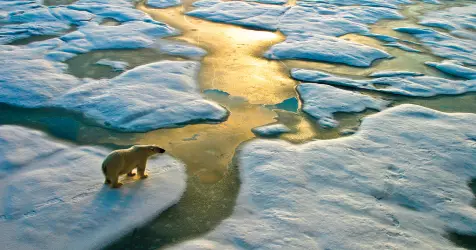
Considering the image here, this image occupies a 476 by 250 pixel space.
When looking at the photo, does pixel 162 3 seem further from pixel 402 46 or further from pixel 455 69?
pixel 455 69

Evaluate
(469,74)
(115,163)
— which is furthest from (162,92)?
(469,74)

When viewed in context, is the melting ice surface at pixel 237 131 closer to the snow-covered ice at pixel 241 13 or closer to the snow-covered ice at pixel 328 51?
the snow-covered ice at pixel 328 51

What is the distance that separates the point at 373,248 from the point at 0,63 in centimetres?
680

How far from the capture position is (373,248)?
11.2 feet

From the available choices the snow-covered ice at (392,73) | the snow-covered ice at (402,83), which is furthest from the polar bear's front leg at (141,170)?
the snow-covered ice at (392,73)

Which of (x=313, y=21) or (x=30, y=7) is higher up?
(x=313, y=21)

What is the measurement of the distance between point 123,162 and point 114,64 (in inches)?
151

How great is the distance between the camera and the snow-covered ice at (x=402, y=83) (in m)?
6.84

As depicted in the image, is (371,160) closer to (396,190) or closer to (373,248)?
(396,190)

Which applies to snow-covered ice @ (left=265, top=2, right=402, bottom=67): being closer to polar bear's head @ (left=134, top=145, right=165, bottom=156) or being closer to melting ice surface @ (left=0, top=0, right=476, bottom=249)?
melting ice surface @ (left=0, top=0, right=476, bottom=249)

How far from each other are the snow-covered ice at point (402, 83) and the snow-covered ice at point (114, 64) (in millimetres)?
3103

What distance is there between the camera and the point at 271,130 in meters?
5.26

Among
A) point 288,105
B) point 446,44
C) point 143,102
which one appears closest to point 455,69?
point 446,44

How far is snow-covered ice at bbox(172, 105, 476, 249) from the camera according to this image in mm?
3502
